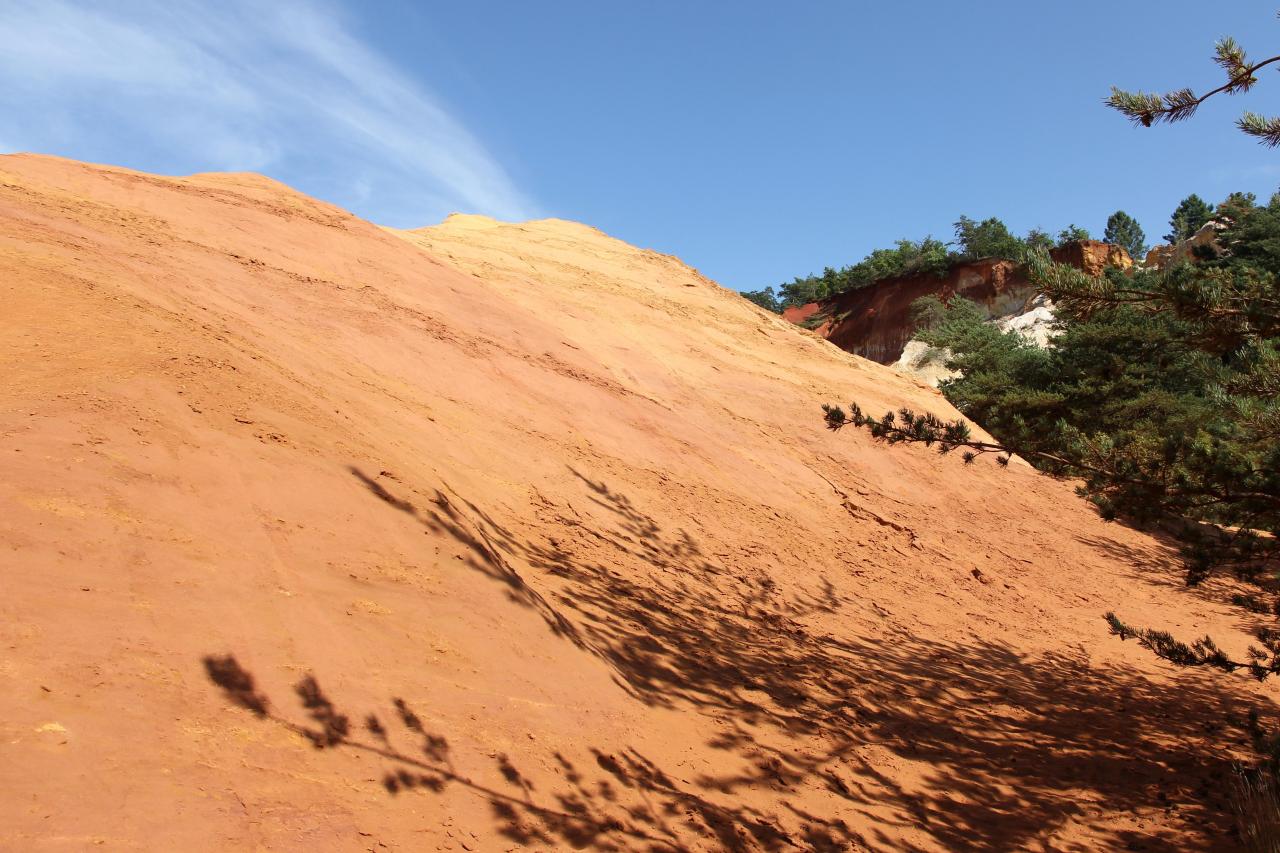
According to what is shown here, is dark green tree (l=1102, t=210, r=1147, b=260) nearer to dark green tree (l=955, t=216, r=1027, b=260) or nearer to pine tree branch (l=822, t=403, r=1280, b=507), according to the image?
dark green tree (l=955, t=216, r=1027, b=260)

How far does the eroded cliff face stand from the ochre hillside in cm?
3153

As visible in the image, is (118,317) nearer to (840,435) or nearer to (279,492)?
(279,492)

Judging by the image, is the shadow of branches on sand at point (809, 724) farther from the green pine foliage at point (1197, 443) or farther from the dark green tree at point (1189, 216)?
the dark green tree at point (1189, 216)

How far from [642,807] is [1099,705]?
5262 mm

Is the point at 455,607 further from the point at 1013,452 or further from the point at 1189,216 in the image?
the point at 1189,216

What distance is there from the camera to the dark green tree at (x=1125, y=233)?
70.8 m

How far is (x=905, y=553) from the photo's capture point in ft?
37.1

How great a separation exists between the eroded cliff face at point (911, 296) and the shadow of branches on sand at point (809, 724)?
33313 millimetres

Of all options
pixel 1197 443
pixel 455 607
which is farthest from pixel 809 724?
pixel 1197 443

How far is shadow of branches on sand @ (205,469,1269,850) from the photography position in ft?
13.5

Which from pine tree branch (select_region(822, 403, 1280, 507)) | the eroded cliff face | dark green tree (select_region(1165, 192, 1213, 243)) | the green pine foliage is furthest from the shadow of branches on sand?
dark green tree (select_region(1165, 192, 1213, 243))

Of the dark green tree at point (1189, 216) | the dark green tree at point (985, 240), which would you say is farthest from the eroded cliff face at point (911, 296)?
the dark green tree at point (1189, 216)

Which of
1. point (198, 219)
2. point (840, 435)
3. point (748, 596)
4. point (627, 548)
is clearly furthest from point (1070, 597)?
point (198, 219)

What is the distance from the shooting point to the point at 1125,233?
7200 cm
